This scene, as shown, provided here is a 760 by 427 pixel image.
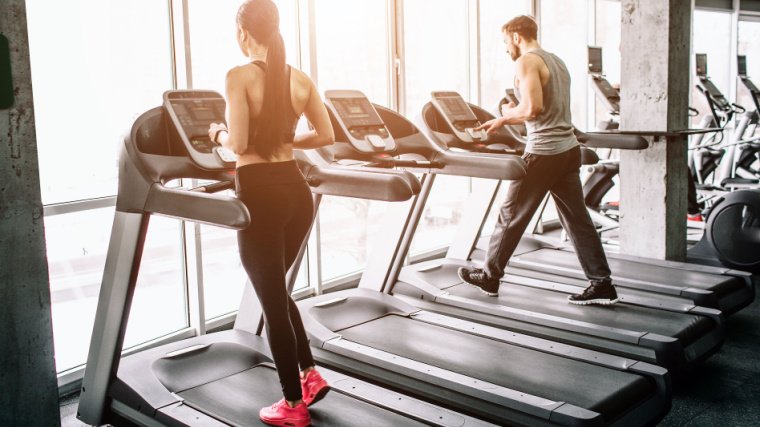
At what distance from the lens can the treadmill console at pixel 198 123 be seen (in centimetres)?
285

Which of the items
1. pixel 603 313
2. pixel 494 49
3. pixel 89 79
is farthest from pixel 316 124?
pixel 494 49

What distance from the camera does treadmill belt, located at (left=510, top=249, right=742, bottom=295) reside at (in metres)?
4.44

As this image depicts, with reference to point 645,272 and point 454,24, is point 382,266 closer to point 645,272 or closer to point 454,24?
point 645,272

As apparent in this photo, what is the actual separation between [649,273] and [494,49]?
3.32 m

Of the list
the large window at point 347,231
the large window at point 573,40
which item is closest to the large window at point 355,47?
the large window at point 347,231

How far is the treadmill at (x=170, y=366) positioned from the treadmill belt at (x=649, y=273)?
2.46m

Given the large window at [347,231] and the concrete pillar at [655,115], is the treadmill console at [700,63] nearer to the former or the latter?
the concrete pillar at [655,115]

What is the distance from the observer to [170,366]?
10.3 ft

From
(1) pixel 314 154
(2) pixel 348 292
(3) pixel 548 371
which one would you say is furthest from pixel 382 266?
(3) pixel 548 371

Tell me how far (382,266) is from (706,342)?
1.88 meters

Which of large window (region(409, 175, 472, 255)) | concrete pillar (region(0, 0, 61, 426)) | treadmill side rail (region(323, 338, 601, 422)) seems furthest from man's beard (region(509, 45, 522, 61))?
large window (region(409, 175, 472, 255))

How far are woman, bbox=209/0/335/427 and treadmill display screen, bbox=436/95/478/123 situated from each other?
2.08m

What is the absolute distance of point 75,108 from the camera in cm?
368

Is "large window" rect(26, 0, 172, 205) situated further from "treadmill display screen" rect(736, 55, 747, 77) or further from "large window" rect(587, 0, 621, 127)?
"treadmill display screen" rect(736, 55, 747, 77)
